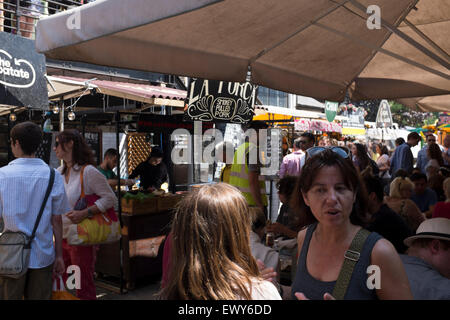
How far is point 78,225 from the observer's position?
164 inches

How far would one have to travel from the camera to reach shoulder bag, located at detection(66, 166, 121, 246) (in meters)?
4.16

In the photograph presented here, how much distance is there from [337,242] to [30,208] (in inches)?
97.8

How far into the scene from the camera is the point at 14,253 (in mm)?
3162

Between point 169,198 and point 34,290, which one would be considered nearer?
point 34,290

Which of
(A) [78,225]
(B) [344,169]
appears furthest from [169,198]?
(B) [344,169]

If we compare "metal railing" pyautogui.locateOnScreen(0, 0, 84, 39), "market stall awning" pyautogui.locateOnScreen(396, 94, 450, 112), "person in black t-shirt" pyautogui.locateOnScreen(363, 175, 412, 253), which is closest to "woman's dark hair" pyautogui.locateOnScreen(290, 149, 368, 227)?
"person in black t-shirt" pyautogui.locateOnScreen(363, 175, 412, 253)

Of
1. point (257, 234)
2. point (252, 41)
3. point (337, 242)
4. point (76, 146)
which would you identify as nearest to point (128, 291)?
point (76, 146)

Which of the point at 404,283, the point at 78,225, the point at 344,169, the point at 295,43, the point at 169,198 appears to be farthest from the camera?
the point at 169,198

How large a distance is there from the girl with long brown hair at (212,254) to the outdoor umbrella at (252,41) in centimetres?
101

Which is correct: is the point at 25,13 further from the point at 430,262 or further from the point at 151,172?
the point at 430,262

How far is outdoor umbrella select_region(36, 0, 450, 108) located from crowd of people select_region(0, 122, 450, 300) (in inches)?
39.7

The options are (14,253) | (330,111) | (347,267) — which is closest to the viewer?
(347,267)
